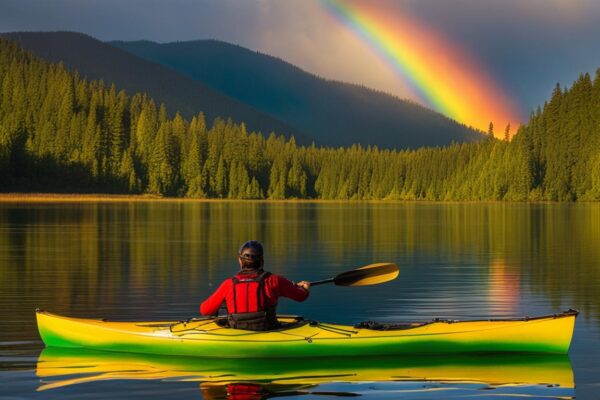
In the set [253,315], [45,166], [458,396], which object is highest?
[45,166]

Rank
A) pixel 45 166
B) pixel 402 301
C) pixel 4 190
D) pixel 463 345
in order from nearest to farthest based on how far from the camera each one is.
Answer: pixel 463 345 < pixel 402 301 < pixel 4 190 < pixel 45 166

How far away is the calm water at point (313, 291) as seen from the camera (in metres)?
16.9

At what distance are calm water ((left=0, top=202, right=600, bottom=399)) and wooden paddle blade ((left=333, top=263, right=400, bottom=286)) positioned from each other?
289 centimetres

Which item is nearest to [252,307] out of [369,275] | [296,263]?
[369,275]

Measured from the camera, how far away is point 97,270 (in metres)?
37.5

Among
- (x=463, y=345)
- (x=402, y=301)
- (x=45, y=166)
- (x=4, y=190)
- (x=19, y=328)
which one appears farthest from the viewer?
(x=45, y=166)

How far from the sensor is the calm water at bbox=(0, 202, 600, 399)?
16.9 meters

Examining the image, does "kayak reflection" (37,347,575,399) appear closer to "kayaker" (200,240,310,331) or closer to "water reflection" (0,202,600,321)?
"kayaker" (200,240,310,331)

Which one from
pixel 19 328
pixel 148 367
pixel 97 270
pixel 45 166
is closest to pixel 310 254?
pixel 97 270

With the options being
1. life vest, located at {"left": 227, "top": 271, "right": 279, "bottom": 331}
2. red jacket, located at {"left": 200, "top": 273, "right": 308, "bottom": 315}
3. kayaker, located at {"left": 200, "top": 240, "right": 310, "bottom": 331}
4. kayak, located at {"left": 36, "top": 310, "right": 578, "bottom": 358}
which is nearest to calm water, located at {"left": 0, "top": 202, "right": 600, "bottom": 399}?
kayak, located at {"left": 36, "top": 310, "right": 578, "bottom": 358}

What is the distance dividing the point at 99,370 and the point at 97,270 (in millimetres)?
19845

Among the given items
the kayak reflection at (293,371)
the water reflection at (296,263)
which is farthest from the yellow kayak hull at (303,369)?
the water reflection at (296,263)

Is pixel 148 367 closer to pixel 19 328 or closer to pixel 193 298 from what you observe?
pixel 19 328

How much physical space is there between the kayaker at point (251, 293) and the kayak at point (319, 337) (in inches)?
10.0
